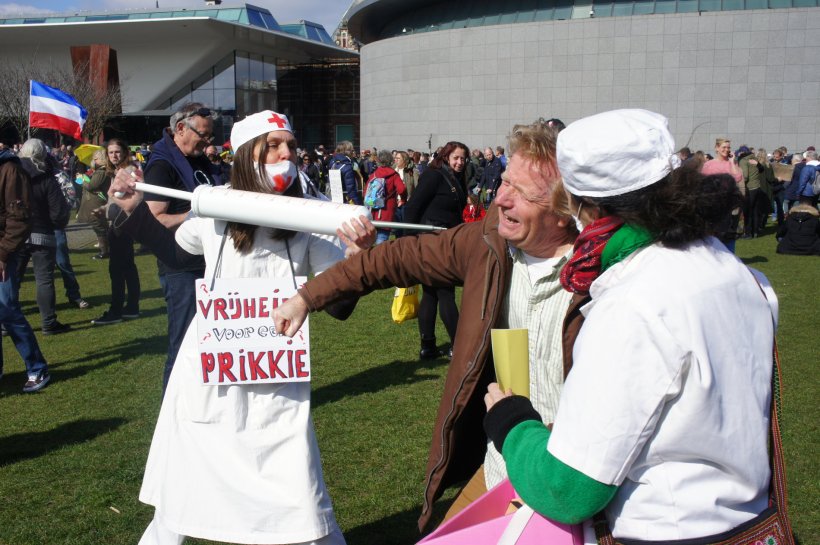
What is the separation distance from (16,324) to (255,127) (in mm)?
4888

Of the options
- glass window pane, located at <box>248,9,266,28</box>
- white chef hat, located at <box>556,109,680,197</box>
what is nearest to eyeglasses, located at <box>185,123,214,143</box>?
white chef hat, located at <box>556,109,680,197</box>

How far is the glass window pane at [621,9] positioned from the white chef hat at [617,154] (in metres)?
35.9

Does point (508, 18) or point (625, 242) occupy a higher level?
point (508, 18)

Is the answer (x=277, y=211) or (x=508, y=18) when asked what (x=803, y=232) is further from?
(x=508, y=18)

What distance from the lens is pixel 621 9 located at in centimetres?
3506

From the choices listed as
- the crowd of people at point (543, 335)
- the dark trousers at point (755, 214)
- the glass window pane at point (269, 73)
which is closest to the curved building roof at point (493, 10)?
the glass window pane at point (269, 73)

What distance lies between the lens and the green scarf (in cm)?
176

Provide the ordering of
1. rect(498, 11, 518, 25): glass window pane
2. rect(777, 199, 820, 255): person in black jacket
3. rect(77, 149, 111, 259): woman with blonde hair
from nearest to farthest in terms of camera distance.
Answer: rect(77, 149, 111, 259): woman with blonde hair < rect(777, 199, 820, 255): person in black jacket < rect(498, 11, 518, 25): glass window pane

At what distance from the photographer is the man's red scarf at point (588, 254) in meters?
1.82

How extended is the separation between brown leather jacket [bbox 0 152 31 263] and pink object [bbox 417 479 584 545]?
19.6 ft

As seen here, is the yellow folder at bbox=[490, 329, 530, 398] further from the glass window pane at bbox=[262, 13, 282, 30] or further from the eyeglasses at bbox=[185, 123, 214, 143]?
the glass window pane at bbox=[262, 13, 282, 30]

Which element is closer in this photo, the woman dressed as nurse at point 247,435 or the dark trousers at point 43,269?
the woman dressed as nurse at point 247,435

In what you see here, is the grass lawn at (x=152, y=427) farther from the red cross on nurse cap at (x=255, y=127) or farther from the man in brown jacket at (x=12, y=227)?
the red cross on nurse cap at (x=255, y=127)

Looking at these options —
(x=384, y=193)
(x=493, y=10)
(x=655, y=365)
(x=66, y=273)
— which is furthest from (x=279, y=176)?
(x=493, y=10)
